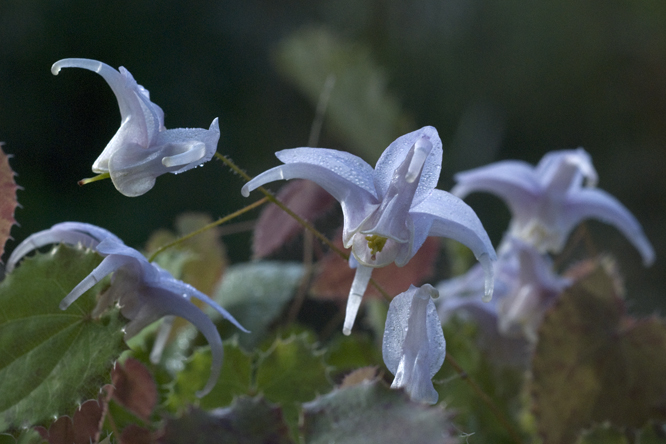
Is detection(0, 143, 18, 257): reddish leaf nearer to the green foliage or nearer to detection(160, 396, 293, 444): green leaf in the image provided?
detection(160, 396, 293, 444): green leaf

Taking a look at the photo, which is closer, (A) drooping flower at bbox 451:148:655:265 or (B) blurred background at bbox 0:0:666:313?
(A) drooping flower at bbox 451:148:655:265

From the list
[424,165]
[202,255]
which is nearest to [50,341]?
[424,165]

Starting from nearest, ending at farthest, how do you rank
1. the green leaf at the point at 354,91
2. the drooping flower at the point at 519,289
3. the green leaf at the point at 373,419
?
the green leaf at the point at 373,419 < the drooping flower at the point at 519,289 < the green leaf at the point at 354,91

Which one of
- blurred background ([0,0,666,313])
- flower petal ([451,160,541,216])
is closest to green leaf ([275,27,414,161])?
flower petal ([451,160,541,216])

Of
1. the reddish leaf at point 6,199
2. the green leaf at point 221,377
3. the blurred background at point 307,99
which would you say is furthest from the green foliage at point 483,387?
the blurred background at point 307,99

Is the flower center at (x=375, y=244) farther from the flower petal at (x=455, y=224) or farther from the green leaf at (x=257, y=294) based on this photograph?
the green leaf at (x=257, y=294)

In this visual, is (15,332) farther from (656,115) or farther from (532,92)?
(656,115)

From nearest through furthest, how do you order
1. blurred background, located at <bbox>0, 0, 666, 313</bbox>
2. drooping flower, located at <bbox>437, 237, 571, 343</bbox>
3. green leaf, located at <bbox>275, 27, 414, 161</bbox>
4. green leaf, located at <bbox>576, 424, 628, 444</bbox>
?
green leaf, located at <bbox>576, 424, 628, 444</bbox> → drooping flower, located at <bbox>437, 237, 571, 343</bbox> → green leaf, located at <bbox>275, 27, 414, 161</bbox> → blurred background, located at <bbox>0, 0, 666, 313</bbox>
